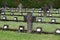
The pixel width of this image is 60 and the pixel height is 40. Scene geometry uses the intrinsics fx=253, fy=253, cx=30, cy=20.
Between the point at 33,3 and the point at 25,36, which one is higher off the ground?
the point at 33,3

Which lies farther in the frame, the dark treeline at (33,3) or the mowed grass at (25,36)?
the dark treeline at (33,3)

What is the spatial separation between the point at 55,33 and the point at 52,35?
56cm

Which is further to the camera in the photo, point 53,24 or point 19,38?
point 53,24

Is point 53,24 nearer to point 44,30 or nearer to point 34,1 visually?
point 44,30

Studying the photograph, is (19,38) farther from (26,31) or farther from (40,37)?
(26,31)

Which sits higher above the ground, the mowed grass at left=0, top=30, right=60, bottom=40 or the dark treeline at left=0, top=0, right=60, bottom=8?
the dark treeline at left=0, top=0, right=60, bottom=8

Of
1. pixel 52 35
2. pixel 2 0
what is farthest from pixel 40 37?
pixel 2 0

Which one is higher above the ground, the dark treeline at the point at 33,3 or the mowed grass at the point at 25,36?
the dark treeline at the point at 33,3

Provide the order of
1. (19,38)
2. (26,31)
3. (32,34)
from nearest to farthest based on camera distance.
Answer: (19,38), (32,34), (26,31)

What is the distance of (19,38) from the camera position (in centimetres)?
1243

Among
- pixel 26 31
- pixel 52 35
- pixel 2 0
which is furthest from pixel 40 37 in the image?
pixel 2 0

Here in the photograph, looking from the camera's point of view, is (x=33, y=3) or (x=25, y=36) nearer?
(x=25, y=36)

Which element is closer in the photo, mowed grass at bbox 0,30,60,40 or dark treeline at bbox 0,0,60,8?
mowed grass at bbox 0,30,60,40

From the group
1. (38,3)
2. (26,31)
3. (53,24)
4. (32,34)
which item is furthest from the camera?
(38,3)
